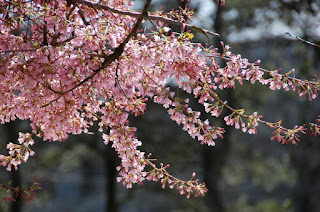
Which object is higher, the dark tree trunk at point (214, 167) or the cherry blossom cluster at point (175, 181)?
the dark tree trunk at point (214, 167)

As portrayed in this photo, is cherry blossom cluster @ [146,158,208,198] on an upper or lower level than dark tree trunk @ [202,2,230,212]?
lower

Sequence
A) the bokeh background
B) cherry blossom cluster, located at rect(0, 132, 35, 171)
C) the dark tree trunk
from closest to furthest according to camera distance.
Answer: cherry blossom cluster, located at rect(0, 132, 35, 171) → the bokeh background → the dark tree trunk

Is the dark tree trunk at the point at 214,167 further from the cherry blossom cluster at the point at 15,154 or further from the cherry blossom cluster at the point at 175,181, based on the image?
the cherry blossom cluster at the point at 15,154

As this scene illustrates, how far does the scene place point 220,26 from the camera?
9.20 metres

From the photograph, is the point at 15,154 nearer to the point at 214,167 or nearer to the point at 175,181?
the point at 175,181

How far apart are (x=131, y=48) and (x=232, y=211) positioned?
36.6 feet

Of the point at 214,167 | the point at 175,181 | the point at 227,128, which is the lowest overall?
the point at 175,181

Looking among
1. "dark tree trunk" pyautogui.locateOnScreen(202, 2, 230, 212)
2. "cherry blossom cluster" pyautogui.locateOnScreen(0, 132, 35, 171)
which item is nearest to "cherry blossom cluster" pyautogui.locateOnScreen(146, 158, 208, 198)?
"cherry blossom cluster" pyautogui.locateOnScreen(0, 132, 35, 171)

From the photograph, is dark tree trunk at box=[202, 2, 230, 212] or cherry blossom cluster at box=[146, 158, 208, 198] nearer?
cherry blossom cluster at box=[146, 158, 208, 198]

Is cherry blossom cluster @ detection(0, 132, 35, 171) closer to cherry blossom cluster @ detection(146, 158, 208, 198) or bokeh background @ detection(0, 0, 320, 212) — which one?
cherry blossom cluster @ detection(146, 158, 208, 198)

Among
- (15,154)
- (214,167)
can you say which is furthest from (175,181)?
(214,167)

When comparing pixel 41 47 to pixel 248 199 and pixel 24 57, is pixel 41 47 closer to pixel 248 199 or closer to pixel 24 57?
pixel 24 57

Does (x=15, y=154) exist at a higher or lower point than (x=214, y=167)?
lower

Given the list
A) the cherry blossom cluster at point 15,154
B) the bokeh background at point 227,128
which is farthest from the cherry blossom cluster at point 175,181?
the bokeh background at point 227,128
